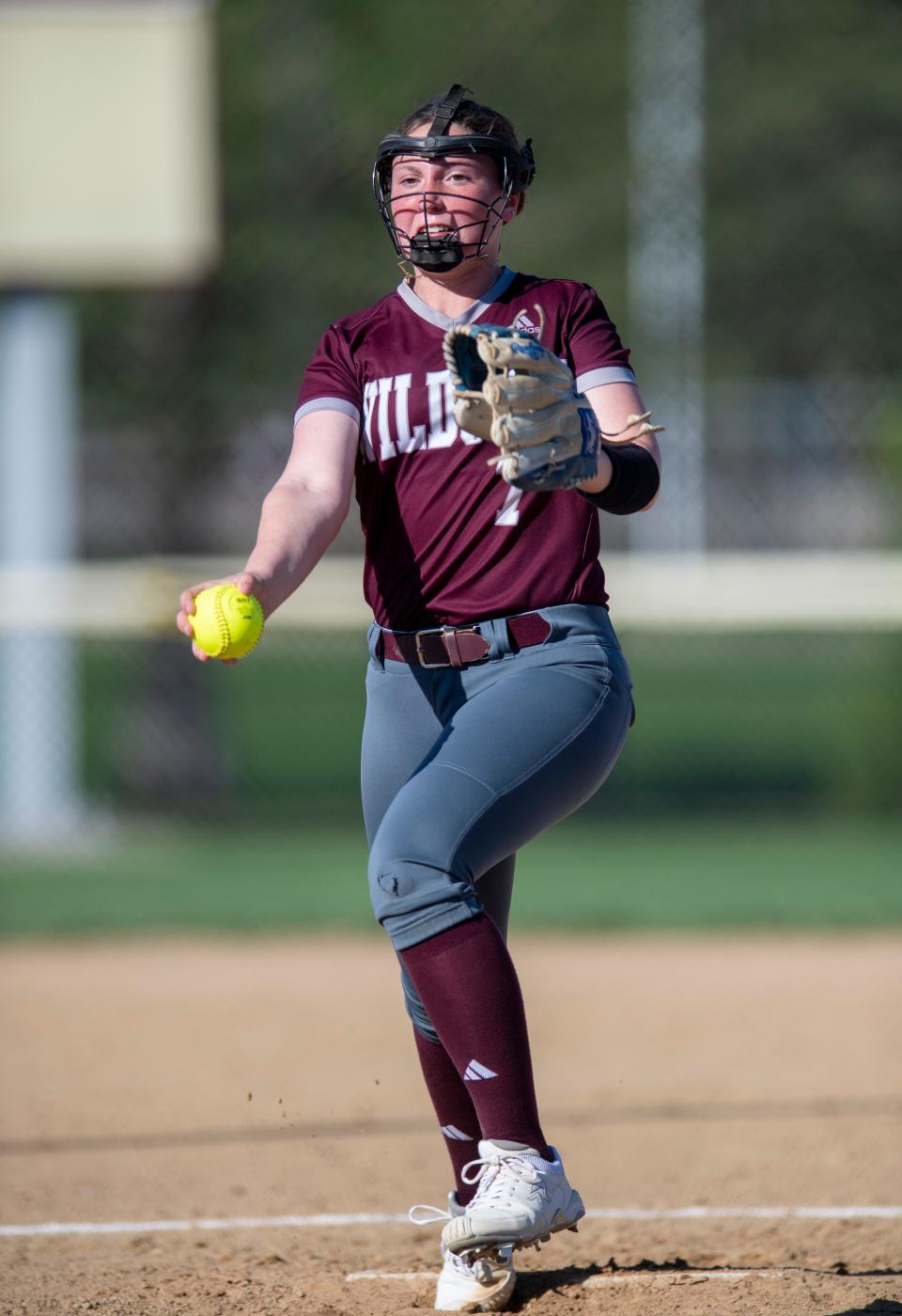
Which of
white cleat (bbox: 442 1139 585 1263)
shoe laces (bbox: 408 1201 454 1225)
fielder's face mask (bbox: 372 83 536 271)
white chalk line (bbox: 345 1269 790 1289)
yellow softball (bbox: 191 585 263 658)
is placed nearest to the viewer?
yellow softball (bbox: 191 585 263 658)

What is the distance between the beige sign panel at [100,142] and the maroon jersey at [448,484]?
8399mm

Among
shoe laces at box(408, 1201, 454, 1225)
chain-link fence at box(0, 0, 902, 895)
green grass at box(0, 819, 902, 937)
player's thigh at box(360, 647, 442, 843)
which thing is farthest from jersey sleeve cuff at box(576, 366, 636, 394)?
chain-link fence at box(0, 0, 902, 895)

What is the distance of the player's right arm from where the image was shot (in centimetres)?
278

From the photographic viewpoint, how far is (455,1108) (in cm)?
323

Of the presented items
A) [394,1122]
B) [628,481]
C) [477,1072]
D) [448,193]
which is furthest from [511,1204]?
[394,1122]

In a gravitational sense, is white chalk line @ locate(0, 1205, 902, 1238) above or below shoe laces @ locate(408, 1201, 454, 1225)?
below

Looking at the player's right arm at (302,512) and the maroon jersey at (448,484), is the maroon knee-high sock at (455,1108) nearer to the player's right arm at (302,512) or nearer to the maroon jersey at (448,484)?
the maroon jersey at (448,484)

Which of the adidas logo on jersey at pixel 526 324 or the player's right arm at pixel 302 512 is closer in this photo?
the player's right arm at pixel 302 512

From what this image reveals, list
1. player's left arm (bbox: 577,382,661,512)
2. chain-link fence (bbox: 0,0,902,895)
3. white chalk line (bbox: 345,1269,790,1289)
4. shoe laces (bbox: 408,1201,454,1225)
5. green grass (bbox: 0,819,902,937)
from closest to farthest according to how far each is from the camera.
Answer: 1. player's left arm (bbox: 577,382,661,512)
2. shoe laces (bbox: 408,1201,454,1225)
3. white chalk line (bbox: 345,1269,790,1289)
4. green grass (bbox: 0,819,902,937)
5. chain-link fence (bbox: 0,0,902,895)

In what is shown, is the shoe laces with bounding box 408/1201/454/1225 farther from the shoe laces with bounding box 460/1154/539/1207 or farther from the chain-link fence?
Answer: the chain-link fence

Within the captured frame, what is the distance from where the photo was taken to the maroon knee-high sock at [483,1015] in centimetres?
282

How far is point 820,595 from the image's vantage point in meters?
9.81

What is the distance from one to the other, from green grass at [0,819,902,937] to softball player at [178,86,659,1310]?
4.98 metres

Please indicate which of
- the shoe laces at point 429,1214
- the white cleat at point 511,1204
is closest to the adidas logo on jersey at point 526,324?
the white cleat at point 511,1204
